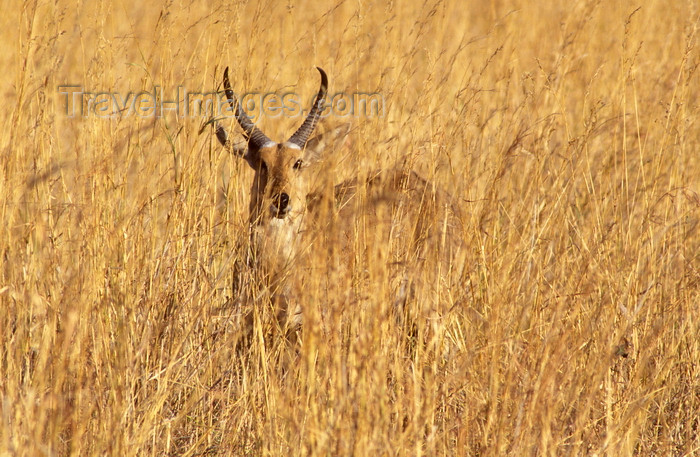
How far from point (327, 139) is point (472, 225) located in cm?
170

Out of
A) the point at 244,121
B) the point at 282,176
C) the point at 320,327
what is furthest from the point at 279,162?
the point at 320,327

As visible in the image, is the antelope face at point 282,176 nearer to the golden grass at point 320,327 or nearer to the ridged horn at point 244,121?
the ridged horn at point 244,121

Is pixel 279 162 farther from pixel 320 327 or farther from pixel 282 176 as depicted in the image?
pixel 320 327

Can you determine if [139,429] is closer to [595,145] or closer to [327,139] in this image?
[327,139]

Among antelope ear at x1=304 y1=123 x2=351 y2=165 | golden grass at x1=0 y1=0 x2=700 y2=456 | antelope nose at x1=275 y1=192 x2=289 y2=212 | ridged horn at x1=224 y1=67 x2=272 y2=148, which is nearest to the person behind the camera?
golden grass at x1=0 y1=0 x2=700 y2=456

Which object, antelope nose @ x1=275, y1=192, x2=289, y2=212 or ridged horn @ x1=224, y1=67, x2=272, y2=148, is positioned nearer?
ridged horn @ x1=224, y1=67, x2=272, y2=148

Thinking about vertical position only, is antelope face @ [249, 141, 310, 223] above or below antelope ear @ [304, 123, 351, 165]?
below

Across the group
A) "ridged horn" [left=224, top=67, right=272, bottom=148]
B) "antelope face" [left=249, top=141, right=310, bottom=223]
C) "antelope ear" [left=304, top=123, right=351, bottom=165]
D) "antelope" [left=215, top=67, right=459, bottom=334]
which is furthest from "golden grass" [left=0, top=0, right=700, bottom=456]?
"antelope ear" [left=304, top=123, right=351, bottom=165]

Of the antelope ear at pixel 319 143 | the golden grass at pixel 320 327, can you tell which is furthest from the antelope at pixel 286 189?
the golden grass at pixel 320 327

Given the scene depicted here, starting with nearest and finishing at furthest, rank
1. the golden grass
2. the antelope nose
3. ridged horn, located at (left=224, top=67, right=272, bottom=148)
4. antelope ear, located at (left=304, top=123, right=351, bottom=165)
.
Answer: the golden grass < ridged horn, located at (left=224, top=67, right=272, bottom=148) < the antelope nose < antelope ear, located at (left=304, top=123, right=351, bottom=165)

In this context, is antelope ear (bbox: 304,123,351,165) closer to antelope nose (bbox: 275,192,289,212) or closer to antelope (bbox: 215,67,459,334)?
antelope (bbox: 215,67,459,334)

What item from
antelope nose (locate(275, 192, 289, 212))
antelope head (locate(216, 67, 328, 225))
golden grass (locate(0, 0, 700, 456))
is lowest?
golden grass (locate(0, 0, 700, 456))

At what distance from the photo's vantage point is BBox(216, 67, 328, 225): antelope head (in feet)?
14.6

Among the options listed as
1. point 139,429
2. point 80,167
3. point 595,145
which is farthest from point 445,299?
point 595,145
